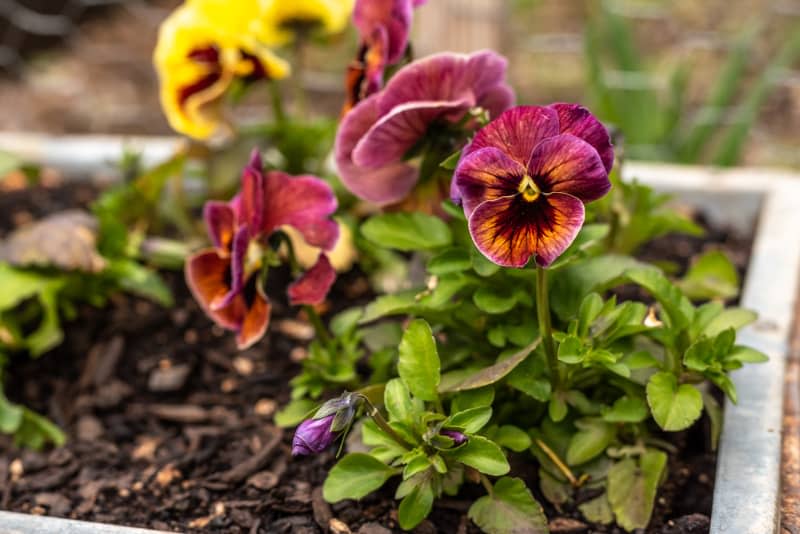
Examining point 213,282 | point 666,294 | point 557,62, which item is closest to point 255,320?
point 213,282

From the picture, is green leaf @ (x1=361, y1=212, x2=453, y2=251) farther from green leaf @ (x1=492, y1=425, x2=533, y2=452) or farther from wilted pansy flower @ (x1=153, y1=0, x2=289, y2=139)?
wilted pansy flower @ (x1=153, y1=0, x2=289, y2=139)

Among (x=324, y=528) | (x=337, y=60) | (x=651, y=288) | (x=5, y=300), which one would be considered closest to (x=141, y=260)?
(x=5, y=300)

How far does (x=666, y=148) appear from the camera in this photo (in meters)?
2.03

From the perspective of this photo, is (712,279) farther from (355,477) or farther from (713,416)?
(355,477)

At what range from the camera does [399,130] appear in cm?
95

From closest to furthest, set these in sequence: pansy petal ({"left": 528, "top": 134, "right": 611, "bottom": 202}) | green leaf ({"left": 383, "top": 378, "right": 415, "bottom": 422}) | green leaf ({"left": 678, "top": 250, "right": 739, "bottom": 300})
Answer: pansy petal ({"left": 528, "top": 134, "right": 611, "bottom": 202}) < green leaf ({"left": 383, "top": 378, "right": 415, "bottom": 422}) < green leaf ({"left": 678, "top": 250, "right": 739, "bottom": 300})

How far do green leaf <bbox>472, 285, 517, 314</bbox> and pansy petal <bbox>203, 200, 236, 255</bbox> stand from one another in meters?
0.26

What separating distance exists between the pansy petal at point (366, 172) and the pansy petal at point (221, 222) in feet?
0.40

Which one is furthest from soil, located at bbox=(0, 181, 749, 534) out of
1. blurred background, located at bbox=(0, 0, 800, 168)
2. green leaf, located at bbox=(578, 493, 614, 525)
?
blurred background, located at bbox=(0, 0, 800, 168)

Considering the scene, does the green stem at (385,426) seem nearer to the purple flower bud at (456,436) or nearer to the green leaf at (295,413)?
the purple flower bud at (456,436)

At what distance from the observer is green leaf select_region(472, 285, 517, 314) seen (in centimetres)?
92

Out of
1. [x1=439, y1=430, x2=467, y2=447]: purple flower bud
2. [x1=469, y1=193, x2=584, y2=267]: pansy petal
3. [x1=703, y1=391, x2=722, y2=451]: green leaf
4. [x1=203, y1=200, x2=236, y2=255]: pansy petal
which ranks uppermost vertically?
[x1=469, y1=193, x2=584, y2=267]: pansy petal

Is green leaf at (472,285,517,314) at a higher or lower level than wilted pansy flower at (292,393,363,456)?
higher

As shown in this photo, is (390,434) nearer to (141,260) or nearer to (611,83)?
(141,260)
